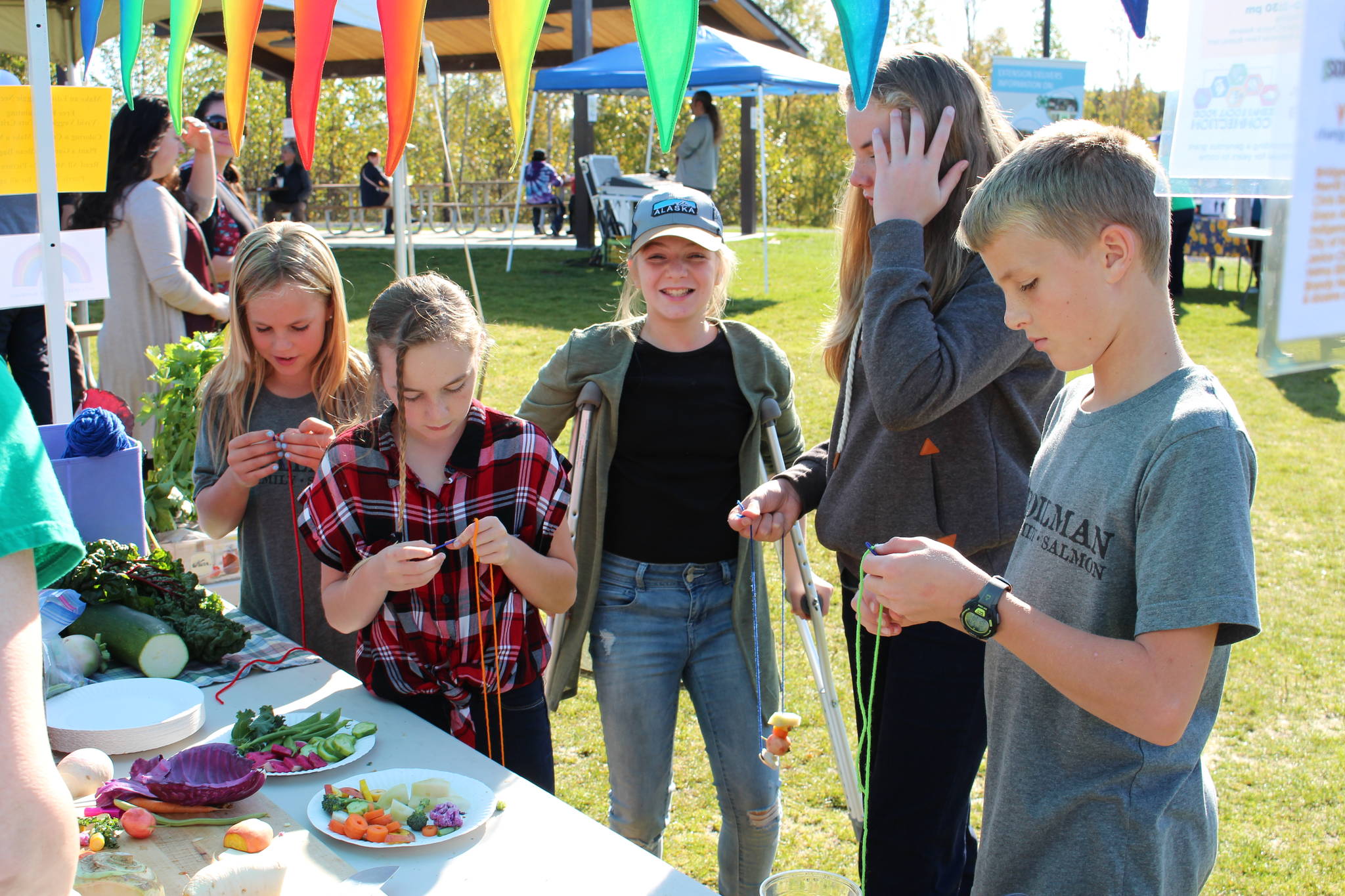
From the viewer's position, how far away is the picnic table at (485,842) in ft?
5.33

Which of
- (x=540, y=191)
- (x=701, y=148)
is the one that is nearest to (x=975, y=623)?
(x=701, y=148)

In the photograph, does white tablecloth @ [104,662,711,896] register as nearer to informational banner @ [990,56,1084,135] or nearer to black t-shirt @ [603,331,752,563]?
black t-shirt @ [603,331,752,563]

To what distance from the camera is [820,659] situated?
103 inches

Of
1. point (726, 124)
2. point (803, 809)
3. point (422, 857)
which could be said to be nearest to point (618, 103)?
point (726, 124)

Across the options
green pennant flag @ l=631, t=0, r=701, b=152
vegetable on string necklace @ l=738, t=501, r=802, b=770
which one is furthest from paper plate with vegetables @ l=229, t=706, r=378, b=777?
green pennant flag @ l=631, t=0, r=701, b=152

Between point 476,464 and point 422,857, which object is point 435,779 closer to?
point 422,857

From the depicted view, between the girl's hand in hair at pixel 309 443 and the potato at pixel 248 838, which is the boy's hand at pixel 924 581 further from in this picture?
the girl's hand in hair at pixel 309 443

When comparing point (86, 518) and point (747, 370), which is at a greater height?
point (747, 370)

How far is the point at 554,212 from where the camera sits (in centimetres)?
1997

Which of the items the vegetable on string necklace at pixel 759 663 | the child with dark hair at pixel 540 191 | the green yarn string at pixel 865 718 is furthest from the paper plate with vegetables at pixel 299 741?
the child with dark hair at pixel 540 191

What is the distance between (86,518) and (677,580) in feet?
5.16

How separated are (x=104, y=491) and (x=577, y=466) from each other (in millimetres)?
1284

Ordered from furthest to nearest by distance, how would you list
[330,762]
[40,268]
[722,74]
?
[722,74] → [40,268] → [330,762]

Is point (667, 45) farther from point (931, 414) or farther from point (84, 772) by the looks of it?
point (84, 772)
